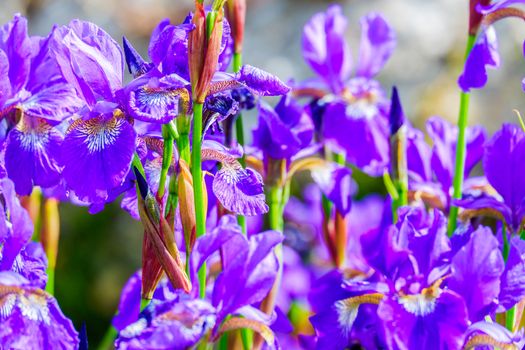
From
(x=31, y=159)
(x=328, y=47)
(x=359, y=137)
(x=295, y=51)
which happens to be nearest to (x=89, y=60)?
(x=31, y=159)

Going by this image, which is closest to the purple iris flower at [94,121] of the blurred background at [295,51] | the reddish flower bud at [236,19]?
the reddish flower bud at [236,19]

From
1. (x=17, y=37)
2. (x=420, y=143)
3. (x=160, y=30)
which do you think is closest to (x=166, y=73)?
(x=160, y=30)

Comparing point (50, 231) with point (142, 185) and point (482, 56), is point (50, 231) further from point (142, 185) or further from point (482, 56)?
point (482, 56)

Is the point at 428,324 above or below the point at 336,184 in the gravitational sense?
below

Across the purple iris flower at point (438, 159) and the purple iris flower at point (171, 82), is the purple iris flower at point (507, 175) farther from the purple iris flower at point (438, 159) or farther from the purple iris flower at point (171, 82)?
the purple iris flower at point (171, 82)

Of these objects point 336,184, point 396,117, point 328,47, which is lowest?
point 336,184

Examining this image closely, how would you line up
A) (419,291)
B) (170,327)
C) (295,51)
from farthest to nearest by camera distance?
(295,51) < (419,291) < (170,327)

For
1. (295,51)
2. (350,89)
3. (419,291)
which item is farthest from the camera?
(295,51)

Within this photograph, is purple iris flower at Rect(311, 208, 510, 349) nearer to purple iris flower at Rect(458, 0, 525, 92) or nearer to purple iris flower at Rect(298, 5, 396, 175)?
purple iris flower at Rect(458, 0, 525, 92)

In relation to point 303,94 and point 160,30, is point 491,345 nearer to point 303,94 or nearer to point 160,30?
point 160,30
